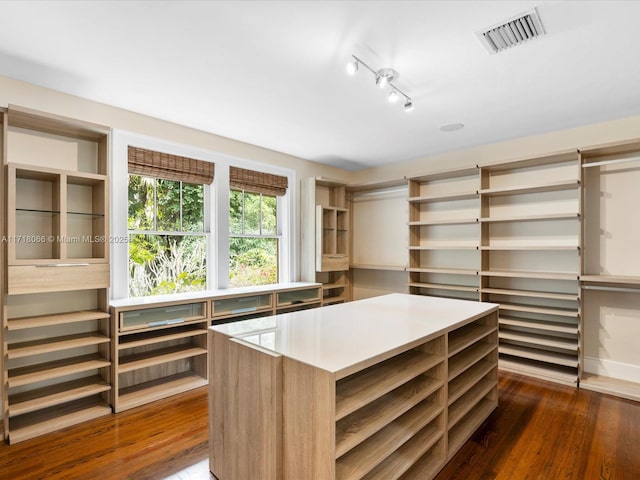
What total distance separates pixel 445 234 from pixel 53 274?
162 inches

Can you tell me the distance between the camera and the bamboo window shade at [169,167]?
129 inches

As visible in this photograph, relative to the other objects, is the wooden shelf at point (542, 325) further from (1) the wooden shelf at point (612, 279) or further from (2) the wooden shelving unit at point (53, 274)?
(2) the wooden shelving unit at point (53, 274)

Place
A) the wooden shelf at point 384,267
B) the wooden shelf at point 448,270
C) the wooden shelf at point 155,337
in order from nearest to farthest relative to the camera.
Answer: the wooden shelf at point 155,337
the wooden shelf at point 448,270
the wooden shelf at point 384,267

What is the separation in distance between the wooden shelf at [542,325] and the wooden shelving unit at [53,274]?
3.84 metres

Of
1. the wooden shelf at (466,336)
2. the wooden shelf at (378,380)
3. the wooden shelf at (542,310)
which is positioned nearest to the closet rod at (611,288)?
the wooden shelf at (542,310)

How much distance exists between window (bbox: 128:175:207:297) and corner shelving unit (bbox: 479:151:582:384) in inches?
125

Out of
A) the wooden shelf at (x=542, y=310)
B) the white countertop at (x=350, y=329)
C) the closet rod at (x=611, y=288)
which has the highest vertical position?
the closet rod at (x=611, y=288)

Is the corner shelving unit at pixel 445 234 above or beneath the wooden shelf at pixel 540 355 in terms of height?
above

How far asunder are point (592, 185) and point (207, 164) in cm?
402

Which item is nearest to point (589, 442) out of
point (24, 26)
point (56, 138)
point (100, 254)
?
point (100, 254)

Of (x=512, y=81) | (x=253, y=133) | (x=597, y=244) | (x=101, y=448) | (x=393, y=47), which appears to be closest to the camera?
(x=393, y=47)

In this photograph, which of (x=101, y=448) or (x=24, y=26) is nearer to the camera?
(x=24, y=26)

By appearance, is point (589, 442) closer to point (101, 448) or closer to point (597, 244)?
point (597, 244)

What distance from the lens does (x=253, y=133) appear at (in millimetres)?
3779
